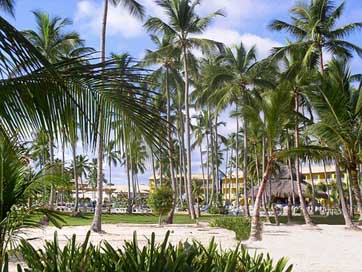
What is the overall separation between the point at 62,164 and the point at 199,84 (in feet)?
99.0

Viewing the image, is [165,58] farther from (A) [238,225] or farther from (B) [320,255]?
(B) [320,255]

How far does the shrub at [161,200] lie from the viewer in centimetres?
2327

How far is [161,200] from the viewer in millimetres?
23406

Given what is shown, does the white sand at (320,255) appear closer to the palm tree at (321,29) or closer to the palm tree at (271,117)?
the palm tree at (271,117)

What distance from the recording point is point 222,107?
101 ft

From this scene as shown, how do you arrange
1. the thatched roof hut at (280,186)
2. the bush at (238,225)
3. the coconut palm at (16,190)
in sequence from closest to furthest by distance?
1. the coconut palm at (16,190)
2. the bush at (238,225)
3. the thatched roof hut at (280,186)

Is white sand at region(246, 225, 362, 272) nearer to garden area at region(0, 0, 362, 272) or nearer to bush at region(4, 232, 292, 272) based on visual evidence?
garden area at region(0, 0, 362, 272)

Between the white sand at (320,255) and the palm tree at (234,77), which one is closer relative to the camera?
the white sand at (320,255)

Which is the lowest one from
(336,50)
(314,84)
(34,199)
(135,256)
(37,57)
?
(135,256)

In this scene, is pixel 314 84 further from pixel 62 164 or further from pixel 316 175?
pixel 316 175

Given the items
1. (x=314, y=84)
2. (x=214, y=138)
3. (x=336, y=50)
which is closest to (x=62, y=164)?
(x=314, y=84)

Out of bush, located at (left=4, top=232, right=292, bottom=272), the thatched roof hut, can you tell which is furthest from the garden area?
the thatched roof hut

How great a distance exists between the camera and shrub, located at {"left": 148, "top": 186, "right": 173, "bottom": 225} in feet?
76.3

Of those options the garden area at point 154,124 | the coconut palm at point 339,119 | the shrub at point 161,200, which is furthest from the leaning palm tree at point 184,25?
the coconut palm at point 339,119
